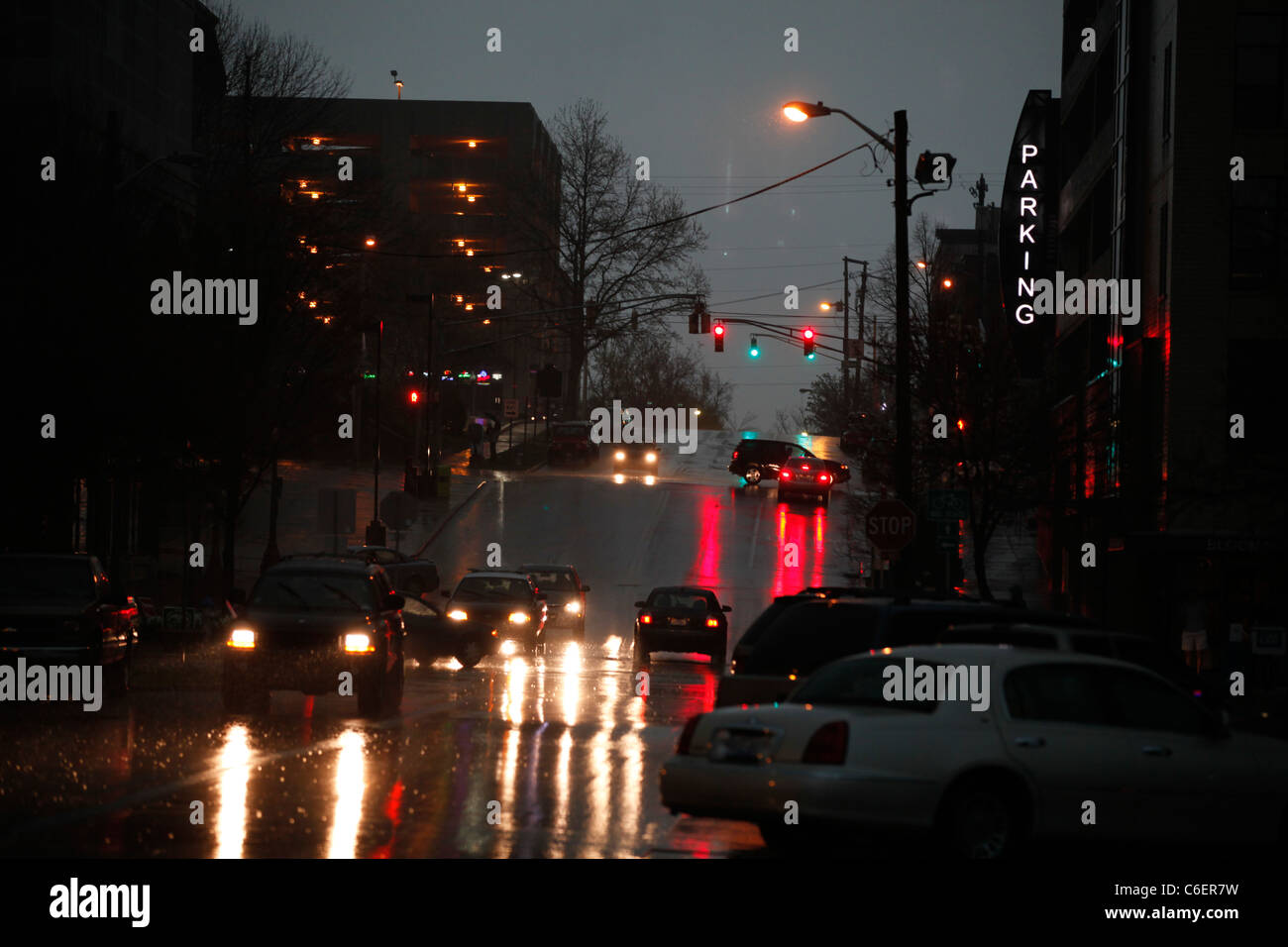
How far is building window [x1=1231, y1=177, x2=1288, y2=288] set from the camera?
1455 inches

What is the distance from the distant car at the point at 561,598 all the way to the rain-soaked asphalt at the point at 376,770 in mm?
4579

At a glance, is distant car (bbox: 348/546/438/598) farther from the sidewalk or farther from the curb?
the curb

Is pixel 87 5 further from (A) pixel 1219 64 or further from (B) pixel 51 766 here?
(B) pixel 51 766

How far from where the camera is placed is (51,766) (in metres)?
14.2

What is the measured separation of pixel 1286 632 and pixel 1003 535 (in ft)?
131

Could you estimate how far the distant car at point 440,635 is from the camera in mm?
28766

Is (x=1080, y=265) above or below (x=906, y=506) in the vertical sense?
above

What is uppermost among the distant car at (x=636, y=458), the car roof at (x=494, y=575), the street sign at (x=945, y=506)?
the distant car at (x=636, y=458)

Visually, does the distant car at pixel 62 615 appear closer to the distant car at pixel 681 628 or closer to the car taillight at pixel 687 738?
the car taillight at pixel 687 738

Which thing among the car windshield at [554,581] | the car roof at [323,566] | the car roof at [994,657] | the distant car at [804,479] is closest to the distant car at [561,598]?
the car windshield at [554,581]

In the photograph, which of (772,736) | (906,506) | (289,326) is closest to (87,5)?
(289,326)

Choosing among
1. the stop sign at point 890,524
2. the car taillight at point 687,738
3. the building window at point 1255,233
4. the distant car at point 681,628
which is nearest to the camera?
the car taillight at point 687,738

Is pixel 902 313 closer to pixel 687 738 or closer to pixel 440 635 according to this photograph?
pixel 440 635

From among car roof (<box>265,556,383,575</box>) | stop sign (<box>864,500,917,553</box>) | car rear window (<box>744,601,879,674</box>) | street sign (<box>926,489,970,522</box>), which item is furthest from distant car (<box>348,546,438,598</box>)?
car rear window (<box>744,601,879,674</box>)
